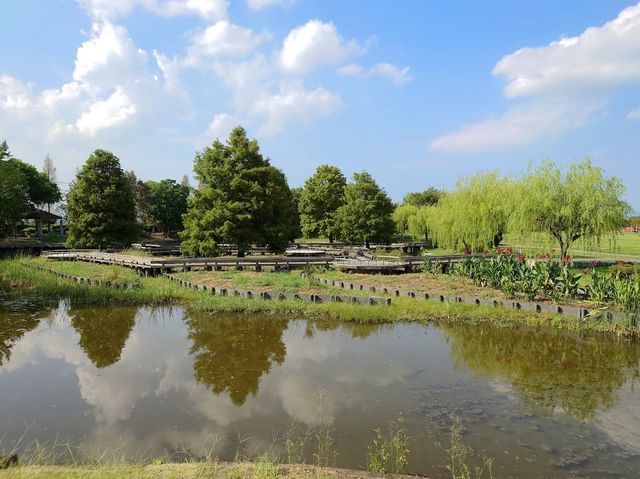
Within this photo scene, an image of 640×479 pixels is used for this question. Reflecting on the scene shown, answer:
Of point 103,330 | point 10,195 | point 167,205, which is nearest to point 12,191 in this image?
point 10,195

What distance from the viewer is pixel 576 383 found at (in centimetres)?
1011

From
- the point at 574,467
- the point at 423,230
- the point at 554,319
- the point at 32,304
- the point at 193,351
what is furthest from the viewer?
the point at 423,230

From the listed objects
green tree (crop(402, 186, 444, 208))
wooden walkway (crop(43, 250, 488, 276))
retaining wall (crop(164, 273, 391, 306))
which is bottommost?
retaining wall (crop(164, 273, 391, 306))

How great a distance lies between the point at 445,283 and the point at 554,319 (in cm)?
686

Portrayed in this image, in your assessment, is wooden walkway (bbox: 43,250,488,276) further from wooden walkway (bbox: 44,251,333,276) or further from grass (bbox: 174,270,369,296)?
grass (bbox: 174,270,369,296)

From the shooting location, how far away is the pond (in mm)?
7246

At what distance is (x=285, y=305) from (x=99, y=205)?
2813cm

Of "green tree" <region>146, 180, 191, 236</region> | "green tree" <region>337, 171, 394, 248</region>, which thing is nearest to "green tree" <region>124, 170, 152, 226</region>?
"green tree" <region>146, 180, 191, 236</region>

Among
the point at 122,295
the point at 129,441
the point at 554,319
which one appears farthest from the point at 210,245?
the point at 129,441

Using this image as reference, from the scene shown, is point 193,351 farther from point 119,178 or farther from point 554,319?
point 119,178

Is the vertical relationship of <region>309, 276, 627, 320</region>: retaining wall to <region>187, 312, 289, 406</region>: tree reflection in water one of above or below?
above

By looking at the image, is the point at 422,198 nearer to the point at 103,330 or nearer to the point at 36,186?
the point at 36,186

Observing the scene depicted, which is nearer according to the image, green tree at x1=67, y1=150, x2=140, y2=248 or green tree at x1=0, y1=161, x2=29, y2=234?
green tree at x1=67, y1=150, x2=140, y2=248

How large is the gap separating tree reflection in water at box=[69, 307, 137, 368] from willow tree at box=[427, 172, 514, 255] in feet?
72.4
